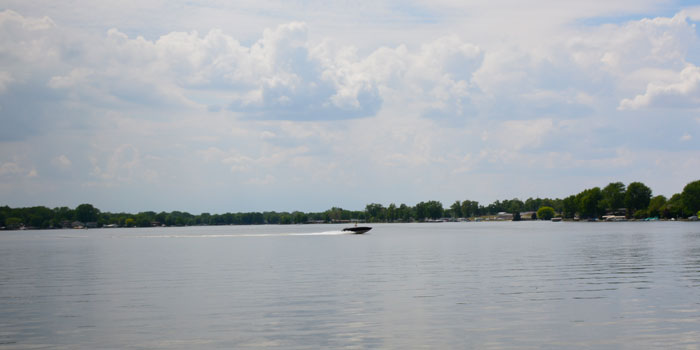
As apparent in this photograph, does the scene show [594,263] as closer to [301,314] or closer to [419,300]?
[419,300]

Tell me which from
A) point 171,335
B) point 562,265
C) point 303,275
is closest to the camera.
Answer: point 171,335

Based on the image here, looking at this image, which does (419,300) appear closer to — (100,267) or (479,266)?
(479,266)

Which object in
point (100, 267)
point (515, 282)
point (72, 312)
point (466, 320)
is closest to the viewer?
point (466, 320)

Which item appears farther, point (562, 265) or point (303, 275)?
point (562, 265)

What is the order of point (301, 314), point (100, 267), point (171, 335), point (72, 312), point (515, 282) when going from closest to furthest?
point (171, 335)
point (301, 314)
point (72, 312)
point (515, 282)
point (100, 267)

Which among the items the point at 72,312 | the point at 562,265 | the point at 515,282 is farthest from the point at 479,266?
the point at 72,312

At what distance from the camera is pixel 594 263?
A: 69.4 metres

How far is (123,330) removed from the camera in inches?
1272

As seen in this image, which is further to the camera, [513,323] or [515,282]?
[515,282]

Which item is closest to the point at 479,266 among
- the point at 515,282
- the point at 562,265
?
the point at 562,265

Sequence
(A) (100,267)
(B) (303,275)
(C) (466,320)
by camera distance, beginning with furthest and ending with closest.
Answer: (A) (100,267), (B) (303,275), (C) (466,320)

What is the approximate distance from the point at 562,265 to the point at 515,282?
18.6m

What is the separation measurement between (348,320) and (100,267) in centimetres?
5170

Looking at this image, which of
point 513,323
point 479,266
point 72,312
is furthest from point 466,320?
point 479,266
